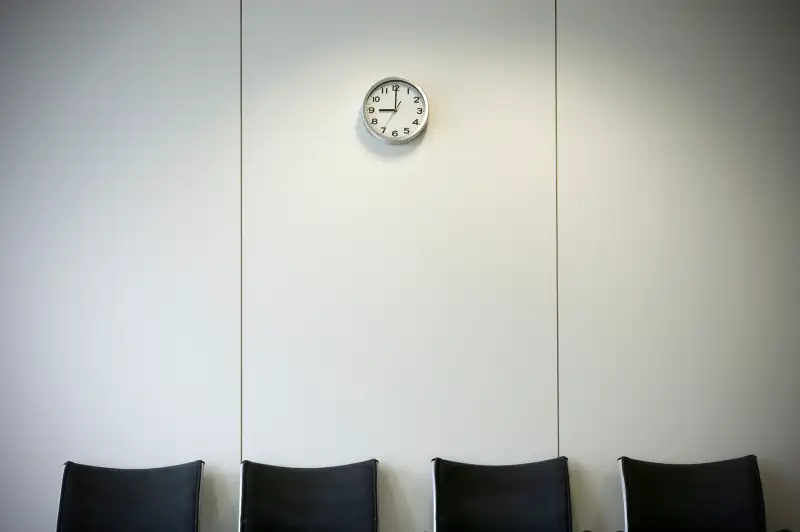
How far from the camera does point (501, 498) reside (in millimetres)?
2846

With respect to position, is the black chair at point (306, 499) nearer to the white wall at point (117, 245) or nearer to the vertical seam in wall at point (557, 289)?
the white wall at point (117, 245)

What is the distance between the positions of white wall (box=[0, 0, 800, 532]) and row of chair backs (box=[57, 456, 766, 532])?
4.9 inches

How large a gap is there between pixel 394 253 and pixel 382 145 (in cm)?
48

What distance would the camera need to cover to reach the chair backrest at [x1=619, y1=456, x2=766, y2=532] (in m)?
2.82

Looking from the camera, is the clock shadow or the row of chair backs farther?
the clock shadow

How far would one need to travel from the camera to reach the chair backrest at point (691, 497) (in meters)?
2.82

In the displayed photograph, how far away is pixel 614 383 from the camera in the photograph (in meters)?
3.02

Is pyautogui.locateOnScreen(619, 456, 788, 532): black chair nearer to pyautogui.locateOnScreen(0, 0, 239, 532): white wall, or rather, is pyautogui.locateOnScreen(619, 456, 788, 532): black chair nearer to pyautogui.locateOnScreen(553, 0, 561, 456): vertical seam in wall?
pyautogui.locateOnScreen(553, 0, 561, 456): vertical seam in wall

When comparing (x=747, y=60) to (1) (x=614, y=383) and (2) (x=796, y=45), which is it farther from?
(1) (x=614, y=383)

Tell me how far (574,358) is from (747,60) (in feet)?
5.17

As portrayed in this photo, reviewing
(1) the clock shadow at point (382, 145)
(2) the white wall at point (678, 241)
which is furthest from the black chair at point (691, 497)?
(1) the clock shadow at point (382, 145)

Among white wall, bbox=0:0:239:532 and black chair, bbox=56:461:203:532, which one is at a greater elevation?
white wall, bbox=0:0:239:532

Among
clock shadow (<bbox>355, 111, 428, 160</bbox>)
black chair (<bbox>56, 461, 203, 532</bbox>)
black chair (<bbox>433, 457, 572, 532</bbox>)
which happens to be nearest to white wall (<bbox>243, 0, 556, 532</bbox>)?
clock shadow (<bbox>355, 111, 428, 160</bbox>)

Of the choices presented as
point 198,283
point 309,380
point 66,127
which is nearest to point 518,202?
point 309,380
